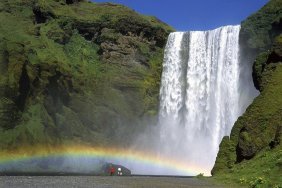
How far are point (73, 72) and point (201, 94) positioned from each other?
25396mm

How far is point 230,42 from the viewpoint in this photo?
3039 inches

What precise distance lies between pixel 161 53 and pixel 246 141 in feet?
212

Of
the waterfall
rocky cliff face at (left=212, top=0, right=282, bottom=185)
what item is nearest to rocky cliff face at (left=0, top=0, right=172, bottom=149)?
the waterfall

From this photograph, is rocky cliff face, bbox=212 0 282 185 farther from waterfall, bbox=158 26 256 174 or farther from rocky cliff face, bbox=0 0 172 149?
rocky cliff face, bbox=0 0 172 149

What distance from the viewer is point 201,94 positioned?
79.1 metres

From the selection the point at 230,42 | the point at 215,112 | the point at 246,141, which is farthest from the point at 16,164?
the point at 246,141

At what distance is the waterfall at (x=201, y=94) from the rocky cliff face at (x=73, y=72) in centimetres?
538

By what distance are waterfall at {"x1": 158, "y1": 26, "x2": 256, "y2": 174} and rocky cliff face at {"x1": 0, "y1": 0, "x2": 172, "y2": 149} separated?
17.6 ft

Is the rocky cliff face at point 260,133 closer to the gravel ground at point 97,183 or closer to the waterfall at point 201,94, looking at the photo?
the gravel ground at point 97,183

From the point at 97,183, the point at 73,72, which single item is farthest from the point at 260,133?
the point at 73,72

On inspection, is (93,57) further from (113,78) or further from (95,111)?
(95,111)

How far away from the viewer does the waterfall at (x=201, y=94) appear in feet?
243

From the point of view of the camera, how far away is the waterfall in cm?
7394

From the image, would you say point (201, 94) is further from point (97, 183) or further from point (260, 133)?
point (97, 183)
